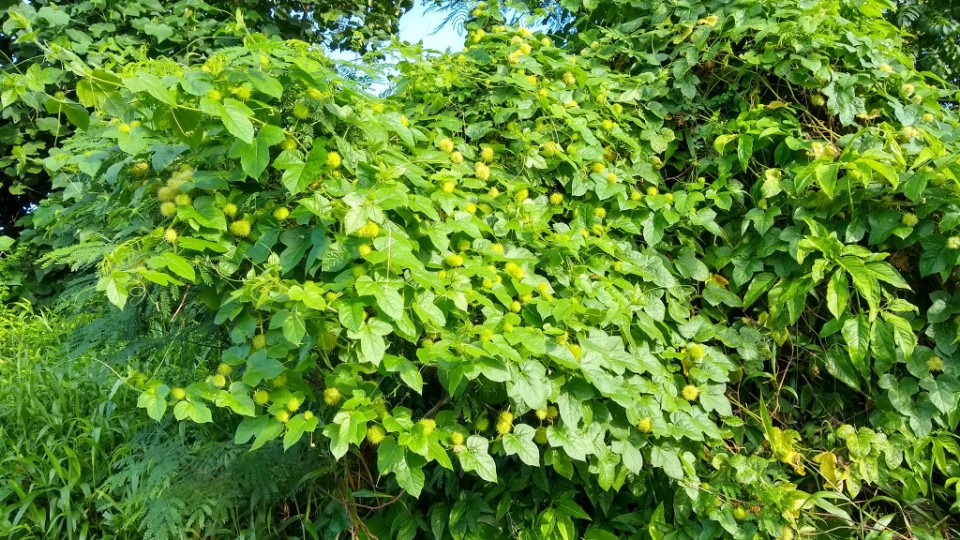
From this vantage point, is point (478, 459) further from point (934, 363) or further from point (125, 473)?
point (125, 473)

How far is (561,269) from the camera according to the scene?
1956mm

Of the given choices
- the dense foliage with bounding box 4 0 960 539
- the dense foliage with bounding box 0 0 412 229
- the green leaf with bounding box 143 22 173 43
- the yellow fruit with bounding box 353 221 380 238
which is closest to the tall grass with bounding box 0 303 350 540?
the dense foliage with bounding box 4 0 960 539

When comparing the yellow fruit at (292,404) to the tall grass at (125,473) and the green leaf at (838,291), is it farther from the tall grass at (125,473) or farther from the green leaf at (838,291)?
the green leaf at (838,291)

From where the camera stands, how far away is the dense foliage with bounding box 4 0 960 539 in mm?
1539

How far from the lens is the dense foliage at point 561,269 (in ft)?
5.05

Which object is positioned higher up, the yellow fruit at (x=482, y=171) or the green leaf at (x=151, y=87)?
the green leaf at (x=151, y=87)

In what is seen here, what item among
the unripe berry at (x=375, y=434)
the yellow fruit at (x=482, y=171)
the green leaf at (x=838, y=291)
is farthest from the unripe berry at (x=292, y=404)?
the green leaf at (x=838, y=291)

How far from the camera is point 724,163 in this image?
2289mm

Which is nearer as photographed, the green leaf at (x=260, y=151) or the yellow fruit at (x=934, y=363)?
the green leaf at (x=260, y=151)

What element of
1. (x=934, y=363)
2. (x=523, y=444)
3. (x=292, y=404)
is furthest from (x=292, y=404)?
(x=934, y=363)

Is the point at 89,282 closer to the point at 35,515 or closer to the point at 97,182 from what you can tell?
the point at 97,182

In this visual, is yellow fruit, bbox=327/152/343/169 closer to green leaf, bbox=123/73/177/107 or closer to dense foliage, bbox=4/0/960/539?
dense foliage, bbox=4/0/960/539

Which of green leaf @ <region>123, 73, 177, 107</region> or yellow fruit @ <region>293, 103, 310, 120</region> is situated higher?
green leaf @ <region>123, 73, 177, 107</region>

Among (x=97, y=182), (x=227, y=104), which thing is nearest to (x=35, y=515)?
(x=97, y=182)
